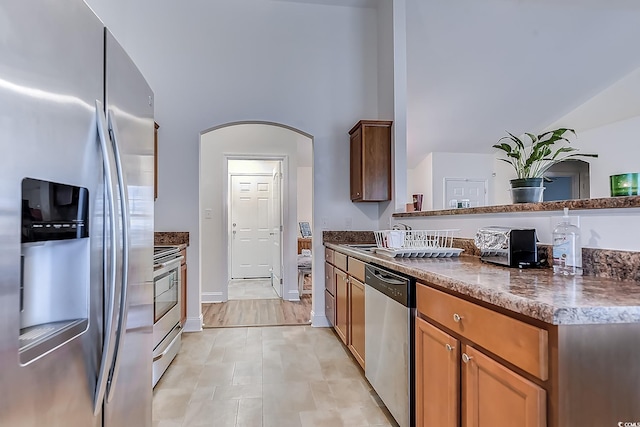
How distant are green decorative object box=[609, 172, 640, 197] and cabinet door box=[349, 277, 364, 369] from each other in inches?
59.1

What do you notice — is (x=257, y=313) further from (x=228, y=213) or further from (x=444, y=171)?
(x=444, y=171)

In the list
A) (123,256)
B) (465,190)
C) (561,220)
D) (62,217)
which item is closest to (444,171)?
(465,190)

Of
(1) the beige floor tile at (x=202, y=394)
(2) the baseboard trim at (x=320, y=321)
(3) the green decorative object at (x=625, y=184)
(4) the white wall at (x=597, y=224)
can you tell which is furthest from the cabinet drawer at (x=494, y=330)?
(2) the baseboard trim at (x=320, y=321)

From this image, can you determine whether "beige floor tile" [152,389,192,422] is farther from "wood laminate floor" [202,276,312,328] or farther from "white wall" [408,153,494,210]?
"white wall" [408,153,494,210]

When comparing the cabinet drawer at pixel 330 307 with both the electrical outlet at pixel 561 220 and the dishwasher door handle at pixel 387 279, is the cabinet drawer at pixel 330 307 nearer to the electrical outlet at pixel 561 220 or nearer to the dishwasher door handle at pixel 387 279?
the dishwasher door handle at pixel 387 279

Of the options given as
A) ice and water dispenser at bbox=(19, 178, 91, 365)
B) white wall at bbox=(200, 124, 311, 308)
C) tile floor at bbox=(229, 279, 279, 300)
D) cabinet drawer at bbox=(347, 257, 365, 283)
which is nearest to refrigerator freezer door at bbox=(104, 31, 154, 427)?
ice and water dispenser at bbox=(19, 178, 91, 365)

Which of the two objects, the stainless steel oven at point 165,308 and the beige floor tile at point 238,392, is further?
the stainless steel oven at point 165,308

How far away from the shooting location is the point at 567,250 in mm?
1369

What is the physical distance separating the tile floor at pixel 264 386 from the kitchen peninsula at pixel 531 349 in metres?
0.86

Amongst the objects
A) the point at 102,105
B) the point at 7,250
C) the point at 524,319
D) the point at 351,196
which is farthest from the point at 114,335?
the point at 351,196

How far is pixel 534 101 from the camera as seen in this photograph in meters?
5.16

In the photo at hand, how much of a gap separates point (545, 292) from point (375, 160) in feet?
8.53

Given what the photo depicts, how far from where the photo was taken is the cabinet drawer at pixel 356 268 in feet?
7.98

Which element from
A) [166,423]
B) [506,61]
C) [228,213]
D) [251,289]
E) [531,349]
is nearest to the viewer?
[531,349]
